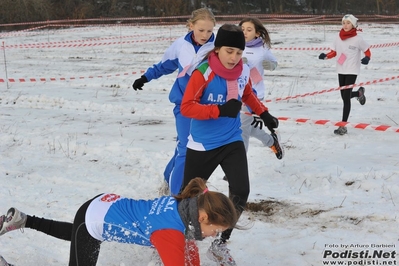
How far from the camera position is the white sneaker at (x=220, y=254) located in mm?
3959

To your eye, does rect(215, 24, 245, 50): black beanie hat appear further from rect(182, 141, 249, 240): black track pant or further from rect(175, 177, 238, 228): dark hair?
rect(175, 177, 238, 228): dark hair

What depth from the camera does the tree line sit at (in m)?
37.0

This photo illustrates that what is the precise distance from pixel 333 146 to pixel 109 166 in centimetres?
321

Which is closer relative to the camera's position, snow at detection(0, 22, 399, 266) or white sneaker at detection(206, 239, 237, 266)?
white sneaker at detection(206, 239, 237, 266)

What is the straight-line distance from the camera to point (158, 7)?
43.8m

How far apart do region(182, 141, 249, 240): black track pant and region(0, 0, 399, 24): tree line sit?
35.9m

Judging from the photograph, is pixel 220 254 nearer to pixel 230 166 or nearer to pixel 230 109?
pixel 230 166

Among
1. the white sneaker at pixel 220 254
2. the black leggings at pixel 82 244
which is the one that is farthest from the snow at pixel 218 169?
the black leggings at pixel 82 244

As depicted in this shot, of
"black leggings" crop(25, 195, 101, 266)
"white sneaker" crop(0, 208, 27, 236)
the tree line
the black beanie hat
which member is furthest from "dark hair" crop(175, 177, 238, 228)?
the tree line

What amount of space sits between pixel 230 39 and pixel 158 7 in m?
41.3

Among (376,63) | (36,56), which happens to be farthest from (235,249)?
(36,56)

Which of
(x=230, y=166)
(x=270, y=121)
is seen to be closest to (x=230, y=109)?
(x=230, y=166)

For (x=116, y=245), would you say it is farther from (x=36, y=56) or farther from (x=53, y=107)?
(x=36, y=56)

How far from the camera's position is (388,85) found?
480 inches
